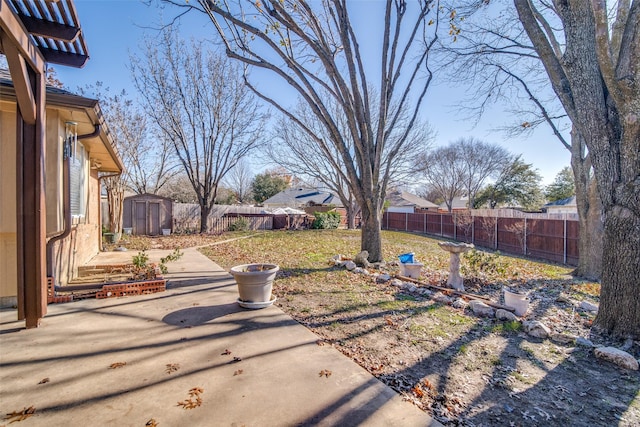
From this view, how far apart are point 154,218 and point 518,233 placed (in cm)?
1788

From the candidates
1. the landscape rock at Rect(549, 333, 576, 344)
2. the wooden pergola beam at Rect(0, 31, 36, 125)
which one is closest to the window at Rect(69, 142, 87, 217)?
the wooden pergola beam at Rect(0, 31, 36, 125)

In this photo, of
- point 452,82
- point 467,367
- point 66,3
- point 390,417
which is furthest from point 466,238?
point 66,3

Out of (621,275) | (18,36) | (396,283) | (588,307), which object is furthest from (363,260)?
(18,36)

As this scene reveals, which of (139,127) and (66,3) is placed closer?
(66,3)

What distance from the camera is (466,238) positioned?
16.9m

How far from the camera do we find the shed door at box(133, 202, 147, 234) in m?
15.5

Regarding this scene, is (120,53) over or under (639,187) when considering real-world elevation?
over

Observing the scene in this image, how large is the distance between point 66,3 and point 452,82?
9296mm

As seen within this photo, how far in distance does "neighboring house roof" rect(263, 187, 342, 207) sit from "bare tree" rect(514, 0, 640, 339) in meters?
28.2

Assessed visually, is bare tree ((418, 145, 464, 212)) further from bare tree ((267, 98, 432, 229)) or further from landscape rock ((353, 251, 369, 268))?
landscape rock ((353, 251, 369, 268))

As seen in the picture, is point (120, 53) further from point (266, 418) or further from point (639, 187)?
point (639, 187)

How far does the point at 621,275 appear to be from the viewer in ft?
12.1

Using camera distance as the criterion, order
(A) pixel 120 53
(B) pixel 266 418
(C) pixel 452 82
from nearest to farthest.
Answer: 1. (B) pixel 266 418
2. (C) pixel 452 82
3. (A) pixel 120 53

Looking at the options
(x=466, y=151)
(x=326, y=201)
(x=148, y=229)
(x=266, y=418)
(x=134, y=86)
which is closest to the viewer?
(x=266, y=418)
